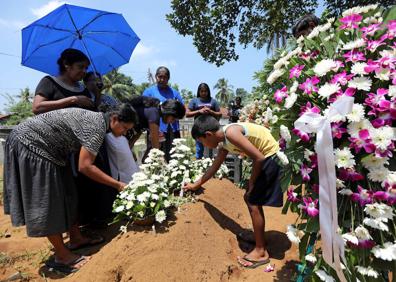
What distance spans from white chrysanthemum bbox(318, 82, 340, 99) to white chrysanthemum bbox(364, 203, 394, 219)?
615mm

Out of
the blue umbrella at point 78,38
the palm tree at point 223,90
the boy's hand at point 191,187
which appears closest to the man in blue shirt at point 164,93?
the blue umbrella at point 78,38

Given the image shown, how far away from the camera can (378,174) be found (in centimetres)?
162

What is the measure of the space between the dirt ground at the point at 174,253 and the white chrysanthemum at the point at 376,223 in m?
1.45

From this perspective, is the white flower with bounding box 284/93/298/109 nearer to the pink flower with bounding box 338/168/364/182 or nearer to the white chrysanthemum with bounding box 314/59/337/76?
the white chrysanthemum with bounding box 314/59/337/76

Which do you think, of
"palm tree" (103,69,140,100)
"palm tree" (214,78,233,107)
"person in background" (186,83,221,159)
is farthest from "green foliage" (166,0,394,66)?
"palm tree" (214,78,233,107)

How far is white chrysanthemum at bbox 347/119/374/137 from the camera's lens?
1.61 meters

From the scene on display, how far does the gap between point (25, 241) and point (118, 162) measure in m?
1.59

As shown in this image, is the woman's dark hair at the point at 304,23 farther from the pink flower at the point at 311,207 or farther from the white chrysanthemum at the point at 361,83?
the pink flower at the point at 311,207

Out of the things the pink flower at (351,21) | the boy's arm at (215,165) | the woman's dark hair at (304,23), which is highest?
the woman's dark hair at (304,23)

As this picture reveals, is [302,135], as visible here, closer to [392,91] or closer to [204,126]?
[392,91]

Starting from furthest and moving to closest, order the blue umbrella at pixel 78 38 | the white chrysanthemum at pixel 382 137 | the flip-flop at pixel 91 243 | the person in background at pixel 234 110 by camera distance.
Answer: the person in background at pixel 234 110
the blue umbrella at pixel 78 38
the flip-flop at pixel 91 243
the white chrysanthemum at pixel 382 137

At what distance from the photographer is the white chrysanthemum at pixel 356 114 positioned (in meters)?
1.60

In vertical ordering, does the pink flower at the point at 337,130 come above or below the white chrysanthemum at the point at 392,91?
below

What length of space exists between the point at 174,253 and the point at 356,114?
1887 mm
